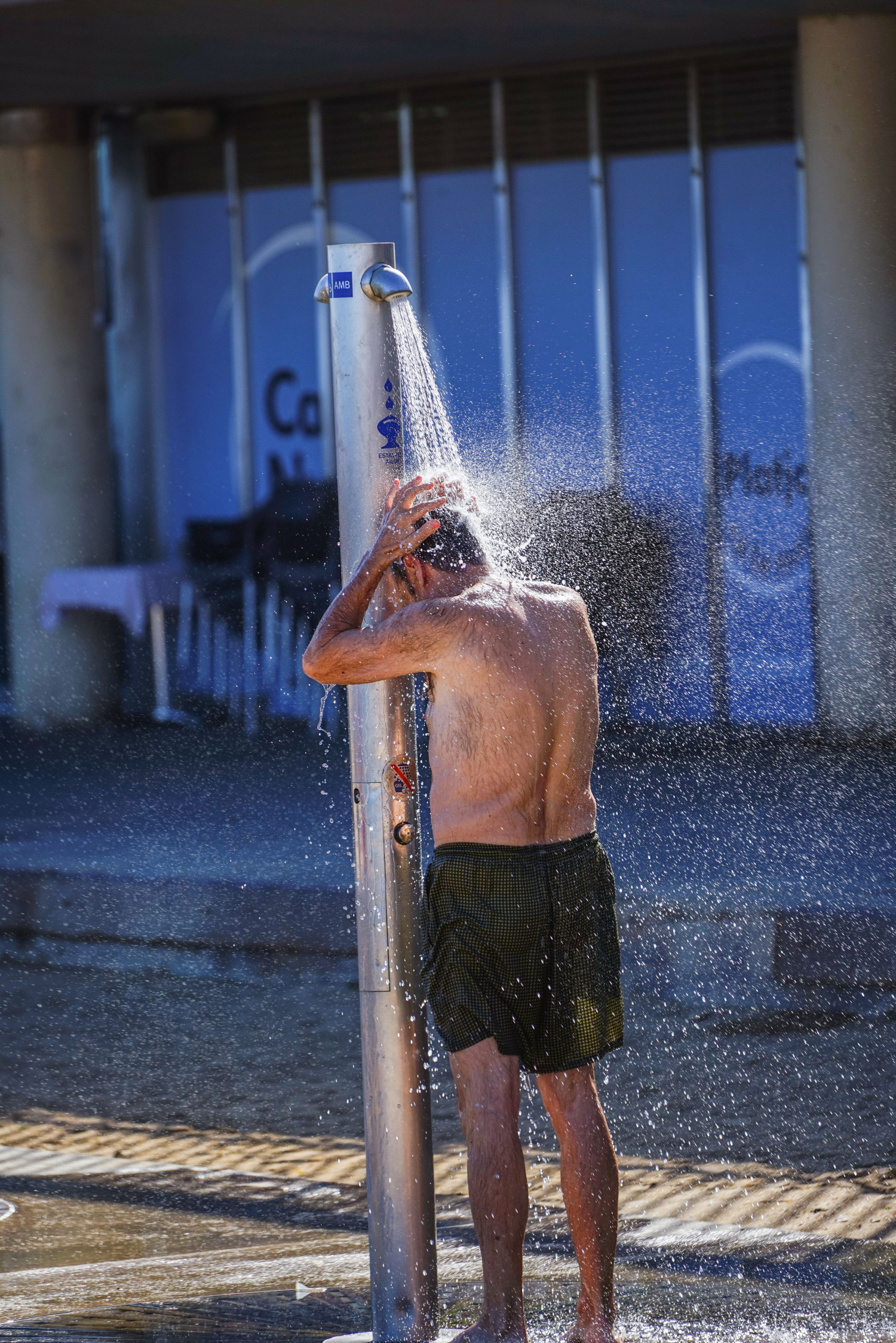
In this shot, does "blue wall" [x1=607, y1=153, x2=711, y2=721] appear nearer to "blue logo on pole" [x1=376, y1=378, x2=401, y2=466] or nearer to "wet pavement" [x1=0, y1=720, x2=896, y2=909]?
"wet pavement" [x1=0, y1=720, x2=896, y2=909]

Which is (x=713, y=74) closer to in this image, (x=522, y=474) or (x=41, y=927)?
(x=522, y=474)

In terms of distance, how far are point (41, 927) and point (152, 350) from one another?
6909 mm

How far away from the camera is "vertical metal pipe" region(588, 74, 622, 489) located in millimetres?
12586

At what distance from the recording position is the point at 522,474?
14.2 metres

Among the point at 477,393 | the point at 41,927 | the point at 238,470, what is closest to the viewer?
the point at 41,927

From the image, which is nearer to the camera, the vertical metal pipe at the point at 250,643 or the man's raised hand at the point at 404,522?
the man's raised hand at the point at 404,522

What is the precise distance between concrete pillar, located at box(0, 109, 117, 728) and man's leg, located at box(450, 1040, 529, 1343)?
34.5ft

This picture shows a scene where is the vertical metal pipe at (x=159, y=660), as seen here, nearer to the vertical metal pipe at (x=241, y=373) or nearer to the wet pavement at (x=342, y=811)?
the wet pavement at (x=342, y=811)

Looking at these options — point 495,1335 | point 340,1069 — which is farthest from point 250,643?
point 495,1335

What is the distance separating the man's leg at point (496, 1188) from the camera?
354 cm

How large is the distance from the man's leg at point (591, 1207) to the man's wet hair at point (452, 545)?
3.54 ft

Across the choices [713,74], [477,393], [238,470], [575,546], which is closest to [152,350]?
[238,470]

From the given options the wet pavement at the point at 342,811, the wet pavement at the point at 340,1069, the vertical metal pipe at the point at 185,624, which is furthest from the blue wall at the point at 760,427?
the wet pavement at the point at 340,1069

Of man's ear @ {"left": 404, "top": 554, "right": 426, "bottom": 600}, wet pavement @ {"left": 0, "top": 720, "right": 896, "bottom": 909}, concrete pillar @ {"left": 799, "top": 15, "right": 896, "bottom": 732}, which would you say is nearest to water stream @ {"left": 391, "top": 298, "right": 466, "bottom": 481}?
man's ear @ {"left": 404, "top": 554, "right": 426, "bottom": 600}
